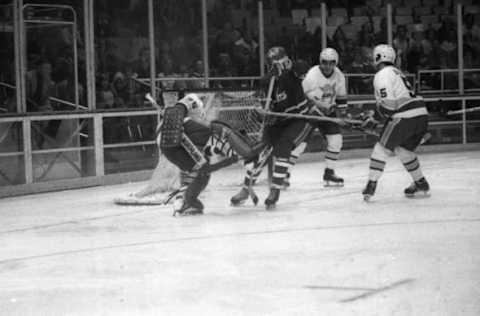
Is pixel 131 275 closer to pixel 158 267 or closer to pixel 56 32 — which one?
pixel 158 267

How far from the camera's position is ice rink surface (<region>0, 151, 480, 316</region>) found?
5586 millimetres

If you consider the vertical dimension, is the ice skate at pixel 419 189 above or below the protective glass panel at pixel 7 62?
below

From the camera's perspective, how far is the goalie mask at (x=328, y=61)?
11.6m

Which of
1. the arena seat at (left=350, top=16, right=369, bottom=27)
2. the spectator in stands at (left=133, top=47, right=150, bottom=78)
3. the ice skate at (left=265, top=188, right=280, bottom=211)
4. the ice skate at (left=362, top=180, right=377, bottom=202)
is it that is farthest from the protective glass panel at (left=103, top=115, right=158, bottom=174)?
the arena seat at (left=350, top=16, right=369, bottom=27)

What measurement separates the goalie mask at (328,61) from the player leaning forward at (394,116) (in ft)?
5.06

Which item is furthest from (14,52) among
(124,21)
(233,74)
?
(233,74)

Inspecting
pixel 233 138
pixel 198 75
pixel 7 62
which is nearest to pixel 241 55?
pixel 198 75

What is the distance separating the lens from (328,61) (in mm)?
11578

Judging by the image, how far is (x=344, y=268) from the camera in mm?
6523

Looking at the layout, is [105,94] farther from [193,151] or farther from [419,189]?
[419,189]

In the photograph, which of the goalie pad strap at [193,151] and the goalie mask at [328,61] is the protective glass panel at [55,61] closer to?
the goalie mask at [328,61]

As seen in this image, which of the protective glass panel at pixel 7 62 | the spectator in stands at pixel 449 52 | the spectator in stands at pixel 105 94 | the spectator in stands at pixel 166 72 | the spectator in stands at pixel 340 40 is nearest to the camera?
the protective glass panel at pixel 7 62

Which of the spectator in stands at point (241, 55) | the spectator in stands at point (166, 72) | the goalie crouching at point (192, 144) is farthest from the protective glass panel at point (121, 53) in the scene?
the goalie crouching at point (192, 144)

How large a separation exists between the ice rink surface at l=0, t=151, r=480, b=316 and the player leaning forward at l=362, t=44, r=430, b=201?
1.30ft
